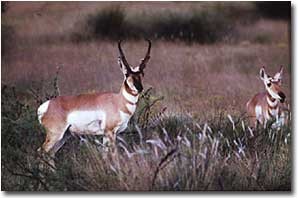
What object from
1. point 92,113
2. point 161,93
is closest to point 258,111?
point 161,93

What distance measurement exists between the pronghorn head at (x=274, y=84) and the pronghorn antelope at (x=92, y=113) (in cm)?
47

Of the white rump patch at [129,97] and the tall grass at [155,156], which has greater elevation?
the white rump patch at [129,97]

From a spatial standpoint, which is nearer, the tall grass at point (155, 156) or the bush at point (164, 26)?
the tall grass at point (155, 156)

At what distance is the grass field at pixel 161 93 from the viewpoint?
304cm

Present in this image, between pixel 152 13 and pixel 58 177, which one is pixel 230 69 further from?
pixel 58 177

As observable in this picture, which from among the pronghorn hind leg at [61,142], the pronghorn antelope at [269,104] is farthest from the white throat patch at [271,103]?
the pronghorn hind leg at [61,142]

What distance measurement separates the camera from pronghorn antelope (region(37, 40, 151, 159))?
3.10 metres

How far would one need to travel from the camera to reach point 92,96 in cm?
311

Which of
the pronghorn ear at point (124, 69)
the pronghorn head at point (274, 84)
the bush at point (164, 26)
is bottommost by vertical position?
the pronghorn head at point (274, 84)

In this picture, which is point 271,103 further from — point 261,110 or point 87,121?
point 87,121

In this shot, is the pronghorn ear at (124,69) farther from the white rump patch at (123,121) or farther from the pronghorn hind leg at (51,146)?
the pronghorn hind leg at (51,146)

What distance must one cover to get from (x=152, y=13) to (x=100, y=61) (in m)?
0.28

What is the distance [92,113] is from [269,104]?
687 millimetres

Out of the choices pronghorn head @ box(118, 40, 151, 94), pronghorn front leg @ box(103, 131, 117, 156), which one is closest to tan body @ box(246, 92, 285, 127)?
pronghorn head @ box(118, 40, 151, 94)
